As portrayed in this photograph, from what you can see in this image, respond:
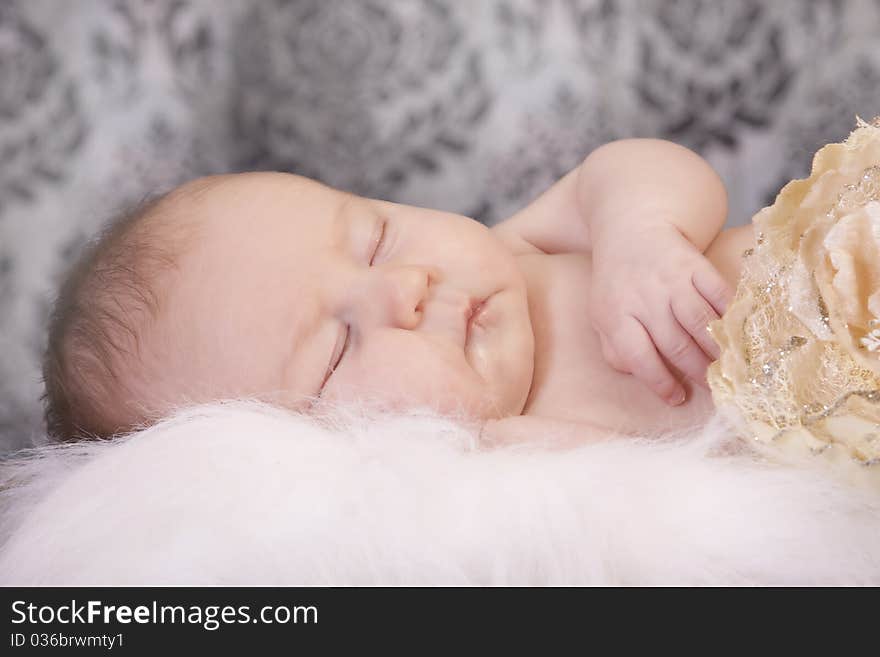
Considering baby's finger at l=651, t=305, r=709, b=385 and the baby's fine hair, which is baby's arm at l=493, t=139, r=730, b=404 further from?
the baby's fine hair

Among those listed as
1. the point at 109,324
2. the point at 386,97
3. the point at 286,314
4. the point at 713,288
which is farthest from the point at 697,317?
the point at 386,97

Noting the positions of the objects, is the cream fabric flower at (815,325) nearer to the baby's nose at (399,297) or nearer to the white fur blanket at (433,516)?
the white fur blanket at (433,516)

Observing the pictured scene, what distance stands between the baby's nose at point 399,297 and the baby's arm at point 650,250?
0.22 meters

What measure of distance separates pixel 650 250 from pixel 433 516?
1.49 ft

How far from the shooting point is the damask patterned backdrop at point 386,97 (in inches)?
55.2

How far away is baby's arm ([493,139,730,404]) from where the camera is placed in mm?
953

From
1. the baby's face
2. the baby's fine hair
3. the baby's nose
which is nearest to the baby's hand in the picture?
the baby's face

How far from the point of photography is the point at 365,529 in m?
0.70

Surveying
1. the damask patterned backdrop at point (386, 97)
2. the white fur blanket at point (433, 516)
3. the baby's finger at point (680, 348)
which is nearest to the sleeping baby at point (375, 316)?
the baby's finger at point (680, 348)

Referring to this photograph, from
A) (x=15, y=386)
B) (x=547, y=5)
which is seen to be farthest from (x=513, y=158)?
(x=15, y=386)

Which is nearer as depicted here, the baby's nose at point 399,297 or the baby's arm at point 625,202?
the baby's nose at point 399,297

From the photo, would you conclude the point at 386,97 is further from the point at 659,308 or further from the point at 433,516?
the point at 433,516

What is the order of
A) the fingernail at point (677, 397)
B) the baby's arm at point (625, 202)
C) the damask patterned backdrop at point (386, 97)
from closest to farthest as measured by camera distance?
the fingernail at point (677, 397), the baby's arm at point (625, 202), the damask patterned backdrop at point (386, 97)
